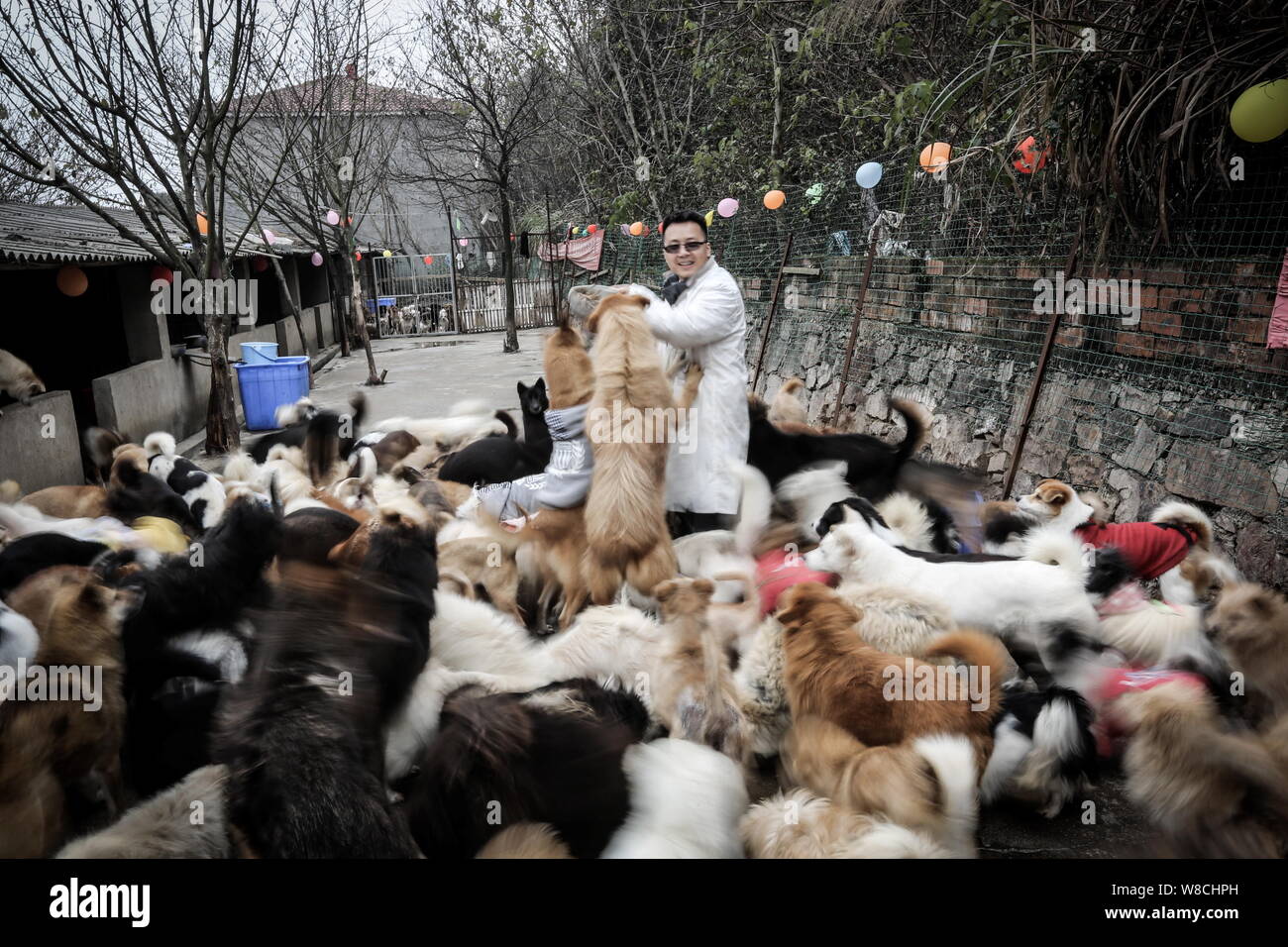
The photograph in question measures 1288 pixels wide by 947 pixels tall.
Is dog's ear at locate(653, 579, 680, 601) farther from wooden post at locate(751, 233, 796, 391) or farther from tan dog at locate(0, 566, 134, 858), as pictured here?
wooden post at locate(751, 233, 796, 391)

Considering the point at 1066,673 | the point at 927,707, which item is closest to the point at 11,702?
the point at 927,707

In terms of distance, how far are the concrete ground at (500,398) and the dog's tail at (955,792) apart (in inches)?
21.8

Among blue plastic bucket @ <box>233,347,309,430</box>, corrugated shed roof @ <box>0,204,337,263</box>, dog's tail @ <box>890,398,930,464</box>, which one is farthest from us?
blue plastic bucket @ <box>233,347,309,430</box>

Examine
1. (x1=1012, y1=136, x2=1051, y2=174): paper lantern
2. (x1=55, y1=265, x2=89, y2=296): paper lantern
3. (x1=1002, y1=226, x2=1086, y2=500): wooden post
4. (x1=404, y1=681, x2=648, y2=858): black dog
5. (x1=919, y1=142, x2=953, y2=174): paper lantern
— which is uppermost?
(x1=919, y1=142, x2=953, y2=174): paper lantern

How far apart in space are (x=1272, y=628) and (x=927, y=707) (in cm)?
164

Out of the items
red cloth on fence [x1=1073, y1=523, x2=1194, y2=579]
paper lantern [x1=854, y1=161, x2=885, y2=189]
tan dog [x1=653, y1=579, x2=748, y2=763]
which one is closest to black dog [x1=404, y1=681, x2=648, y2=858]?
tan dog [x1=653, y1=579, x2=748, y2=763]

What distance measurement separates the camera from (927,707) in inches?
102

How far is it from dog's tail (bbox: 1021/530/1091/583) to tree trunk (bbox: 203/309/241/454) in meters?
8.59

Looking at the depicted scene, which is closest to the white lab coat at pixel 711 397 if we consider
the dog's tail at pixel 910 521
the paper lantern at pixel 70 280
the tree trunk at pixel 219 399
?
the dog's tail at pixel 910 521

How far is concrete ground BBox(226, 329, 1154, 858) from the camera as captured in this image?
2.77m

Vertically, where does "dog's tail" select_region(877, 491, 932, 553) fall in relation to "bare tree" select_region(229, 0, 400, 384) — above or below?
below

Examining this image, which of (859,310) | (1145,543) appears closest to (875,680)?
(1145,543)

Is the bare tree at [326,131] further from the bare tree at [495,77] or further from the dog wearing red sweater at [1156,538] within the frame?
the dog wearing red sweater at [1156,538]

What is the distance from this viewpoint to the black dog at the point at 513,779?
2.21 m
